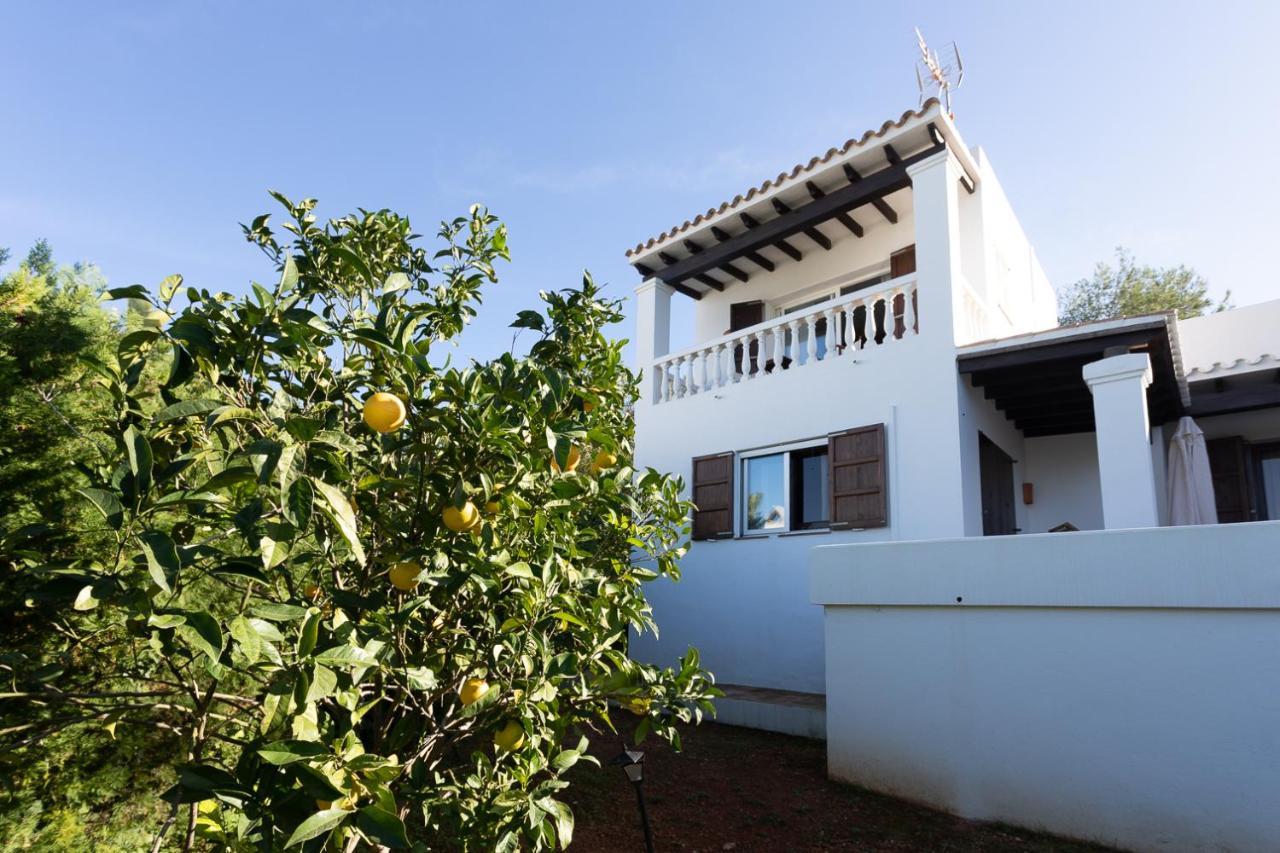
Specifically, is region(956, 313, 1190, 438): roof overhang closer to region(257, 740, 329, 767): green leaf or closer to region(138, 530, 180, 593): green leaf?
region(257, 740, 329, 767): green leaf

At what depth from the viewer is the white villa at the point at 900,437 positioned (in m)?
4.82

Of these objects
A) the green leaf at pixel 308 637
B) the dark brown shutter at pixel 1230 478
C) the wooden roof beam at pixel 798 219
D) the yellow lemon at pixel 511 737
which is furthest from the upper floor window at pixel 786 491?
the green leaf at pixel 308 637

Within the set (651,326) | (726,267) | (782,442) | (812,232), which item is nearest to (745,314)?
(726,267)

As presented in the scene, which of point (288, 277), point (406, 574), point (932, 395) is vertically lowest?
point (406, 574)

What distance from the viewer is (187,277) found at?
2.13 m

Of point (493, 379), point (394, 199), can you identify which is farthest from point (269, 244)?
point (493, 379)

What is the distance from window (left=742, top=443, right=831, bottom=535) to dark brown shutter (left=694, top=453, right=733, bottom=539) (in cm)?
21

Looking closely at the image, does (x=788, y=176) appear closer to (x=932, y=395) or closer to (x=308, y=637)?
(x=932, y=395)

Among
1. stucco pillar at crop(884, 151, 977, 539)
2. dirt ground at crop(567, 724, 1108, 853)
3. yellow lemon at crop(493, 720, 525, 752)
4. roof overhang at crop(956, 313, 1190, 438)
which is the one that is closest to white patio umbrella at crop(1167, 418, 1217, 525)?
roof overhang at crop(956, 313, 1190, 438)

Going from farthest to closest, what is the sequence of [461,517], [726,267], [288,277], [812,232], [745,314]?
1. [745,314]
2. [726,267]
3. [812,232]
4. [461,517]
5. [288,277]

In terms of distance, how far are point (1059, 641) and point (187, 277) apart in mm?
4813

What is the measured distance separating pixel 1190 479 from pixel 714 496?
18.1 ft

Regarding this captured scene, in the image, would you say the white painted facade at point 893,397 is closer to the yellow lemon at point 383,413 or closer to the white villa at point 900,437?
the white villa at point 900,437

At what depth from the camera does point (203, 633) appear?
4.81 ft
